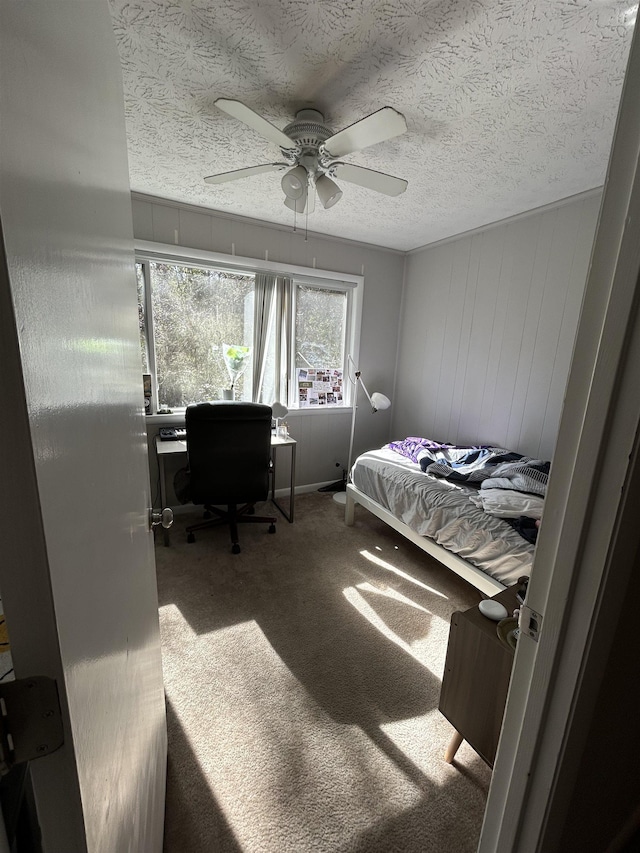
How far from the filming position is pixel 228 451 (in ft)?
8.11

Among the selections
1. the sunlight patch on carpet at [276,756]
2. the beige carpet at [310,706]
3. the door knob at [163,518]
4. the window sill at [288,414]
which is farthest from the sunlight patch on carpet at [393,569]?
the door knob at [163,518]

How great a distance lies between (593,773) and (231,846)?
3.43ft

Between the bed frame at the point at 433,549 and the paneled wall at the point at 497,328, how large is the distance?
117 centimetres

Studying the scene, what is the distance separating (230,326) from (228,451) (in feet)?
4.40

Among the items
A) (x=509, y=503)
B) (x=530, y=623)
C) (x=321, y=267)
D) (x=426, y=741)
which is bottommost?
(x=426, y=741)

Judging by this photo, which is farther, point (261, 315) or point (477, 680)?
point (261, 315)

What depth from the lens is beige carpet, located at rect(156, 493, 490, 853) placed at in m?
1.13

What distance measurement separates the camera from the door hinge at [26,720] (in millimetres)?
338

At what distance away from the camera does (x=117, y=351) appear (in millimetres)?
700

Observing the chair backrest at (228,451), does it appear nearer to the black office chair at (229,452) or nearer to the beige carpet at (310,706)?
the black office chair at (229,452)

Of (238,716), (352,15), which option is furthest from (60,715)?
(352,15)

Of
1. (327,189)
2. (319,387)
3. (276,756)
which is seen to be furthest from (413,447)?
(276,756)

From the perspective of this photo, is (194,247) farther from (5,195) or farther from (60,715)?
(60,715)

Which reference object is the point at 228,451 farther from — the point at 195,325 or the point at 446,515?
the point at 446,515
